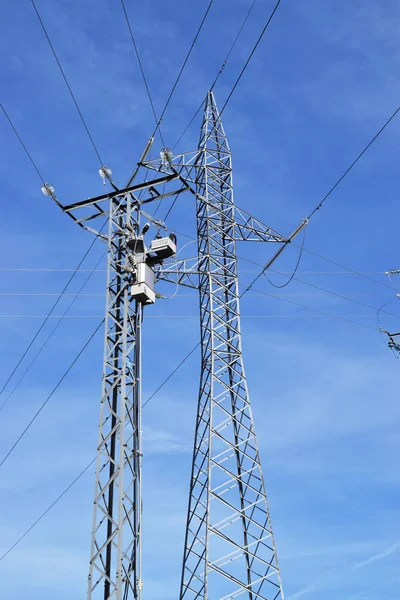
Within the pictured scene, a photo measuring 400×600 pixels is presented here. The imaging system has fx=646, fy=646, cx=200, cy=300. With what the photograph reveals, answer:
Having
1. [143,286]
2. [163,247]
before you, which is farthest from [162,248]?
[143,286]

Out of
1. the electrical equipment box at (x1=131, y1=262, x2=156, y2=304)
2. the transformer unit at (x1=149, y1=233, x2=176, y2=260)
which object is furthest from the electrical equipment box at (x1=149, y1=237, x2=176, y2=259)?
the electrical equipment box at (x1=131, y1=262, x2=156, y2=304)

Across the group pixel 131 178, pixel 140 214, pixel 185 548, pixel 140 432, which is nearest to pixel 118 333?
pixel 140 432

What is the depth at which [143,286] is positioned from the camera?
675 inches

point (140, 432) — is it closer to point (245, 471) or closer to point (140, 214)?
point (245, 471)

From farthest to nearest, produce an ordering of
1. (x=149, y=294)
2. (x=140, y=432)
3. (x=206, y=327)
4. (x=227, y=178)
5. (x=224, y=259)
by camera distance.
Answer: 1. (x=227, y=178)
2. (x=224, y=259)
3. (x=206, y=327)
4. (x=149, y=294)
5. (x=140, y=432)

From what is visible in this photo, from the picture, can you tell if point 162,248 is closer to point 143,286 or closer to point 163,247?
point 163,247

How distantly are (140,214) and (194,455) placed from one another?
7362 mm

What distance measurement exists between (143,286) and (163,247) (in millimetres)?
1584

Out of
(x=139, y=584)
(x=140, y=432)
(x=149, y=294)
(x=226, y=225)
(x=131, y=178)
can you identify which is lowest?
(x=139, y=584)

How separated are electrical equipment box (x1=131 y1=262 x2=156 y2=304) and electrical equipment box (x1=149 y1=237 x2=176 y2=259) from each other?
623 millimetres

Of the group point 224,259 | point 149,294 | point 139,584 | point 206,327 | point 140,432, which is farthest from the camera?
point 224,259

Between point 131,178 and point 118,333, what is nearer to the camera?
point 118,333

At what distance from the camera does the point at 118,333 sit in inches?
653

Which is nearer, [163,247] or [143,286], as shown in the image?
[143,286]
